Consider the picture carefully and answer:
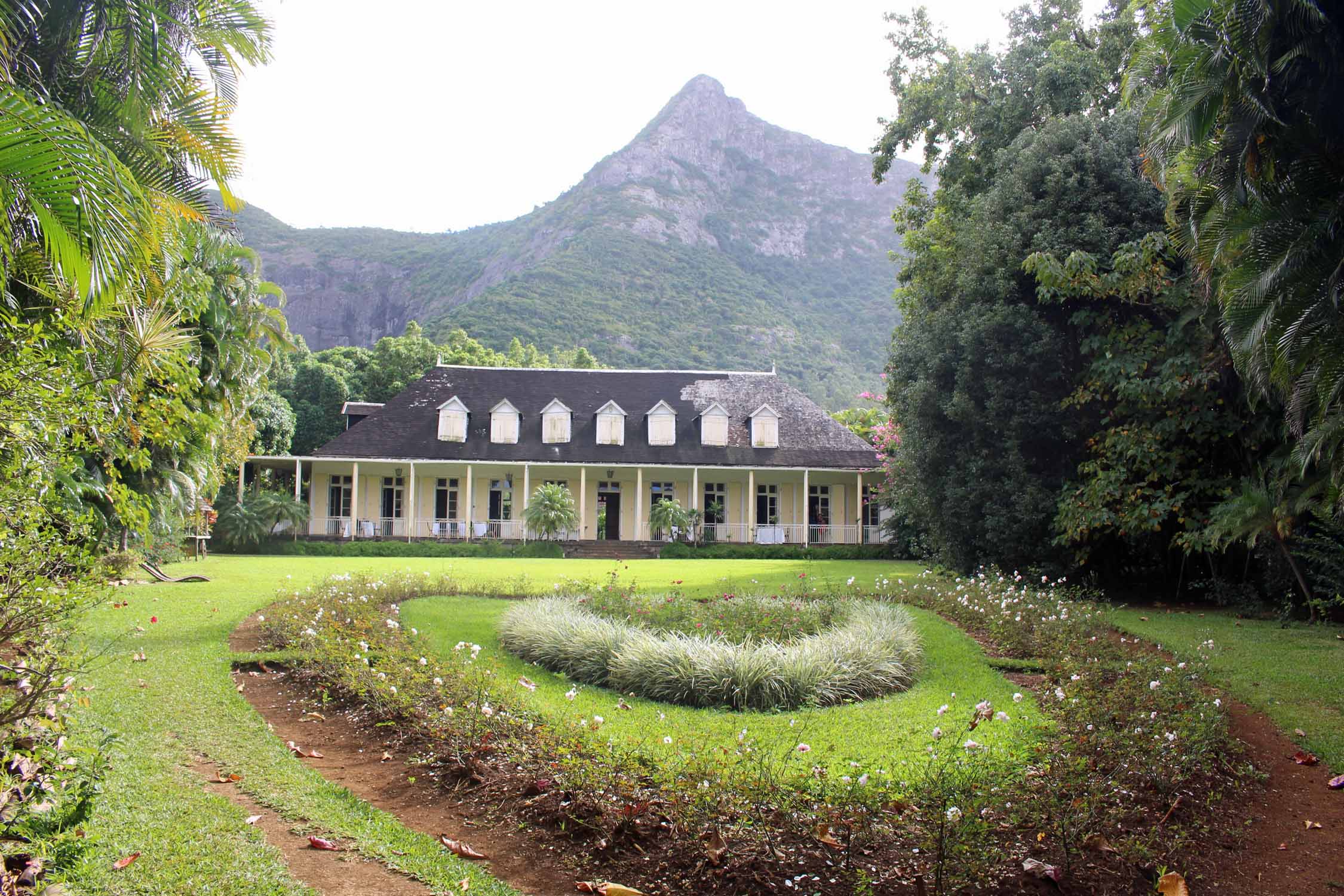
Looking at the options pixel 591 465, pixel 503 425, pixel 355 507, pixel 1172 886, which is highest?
pixel 503 425

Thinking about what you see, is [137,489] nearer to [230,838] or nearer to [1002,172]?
[230,838]

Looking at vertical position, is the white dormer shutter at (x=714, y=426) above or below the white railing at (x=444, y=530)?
above

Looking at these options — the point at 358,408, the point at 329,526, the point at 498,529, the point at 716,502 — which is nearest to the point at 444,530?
the point at 498,529

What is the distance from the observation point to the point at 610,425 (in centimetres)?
3184

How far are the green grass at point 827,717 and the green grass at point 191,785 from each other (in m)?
1.55

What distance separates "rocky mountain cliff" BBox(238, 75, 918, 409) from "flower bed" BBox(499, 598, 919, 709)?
160 ft

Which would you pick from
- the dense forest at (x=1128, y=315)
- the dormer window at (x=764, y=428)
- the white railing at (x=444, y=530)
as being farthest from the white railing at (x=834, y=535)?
the white railing at (x=444, y=530)

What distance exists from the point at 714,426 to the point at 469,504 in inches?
358

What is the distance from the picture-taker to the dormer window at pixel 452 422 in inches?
1217

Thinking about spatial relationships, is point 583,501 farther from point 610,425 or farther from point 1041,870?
point 1041,870

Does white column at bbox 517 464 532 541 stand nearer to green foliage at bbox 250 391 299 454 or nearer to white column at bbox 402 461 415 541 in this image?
white column at bbox 402 461 415 541

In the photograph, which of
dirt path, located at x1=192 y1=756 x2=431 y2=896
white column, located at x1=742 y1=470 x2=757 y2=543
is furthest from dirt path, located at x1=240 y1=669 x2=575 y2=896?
white column, located at x1=742 y1=470 x2=757 y2=543

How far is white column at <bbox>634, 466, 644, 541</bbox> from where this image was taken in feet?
100

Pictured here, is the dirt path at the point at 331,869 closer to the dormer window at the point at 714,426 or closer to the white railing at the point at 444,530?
the white railing at the point at 444,530
